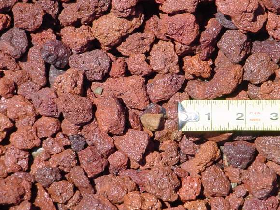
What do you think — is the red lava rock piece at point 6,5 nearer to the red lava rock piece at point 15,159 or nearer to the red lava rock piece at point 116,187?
the red lava rock piece at point 15,159

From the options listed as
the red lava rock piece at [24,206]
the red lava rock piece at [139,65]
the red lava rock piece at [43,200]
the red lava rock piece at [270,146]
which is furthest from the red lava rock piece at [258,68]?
the red lava rock piece at [24,206]

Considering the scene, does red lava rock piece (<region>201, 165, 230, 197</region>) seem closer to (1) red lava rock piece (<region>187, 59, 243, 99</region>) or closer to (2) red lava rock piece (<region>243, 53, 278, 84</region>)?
(1) red lava rock piece (<region>187, 59, 243, 99</region>)

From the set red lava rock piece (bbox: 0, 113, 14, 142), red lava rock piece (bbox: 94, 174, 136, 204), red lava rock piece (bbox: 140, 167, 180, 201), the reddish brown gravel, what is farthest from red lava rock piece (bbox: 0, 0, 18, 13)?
red lava rock piece (bbox: 140, 167, 180, 201)

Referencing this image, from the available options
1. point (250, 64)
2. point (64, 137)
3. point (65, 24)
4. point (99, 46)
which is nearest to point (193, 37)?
point (250, 64)

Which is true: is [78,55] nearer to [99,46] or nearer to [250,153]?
[99,46]

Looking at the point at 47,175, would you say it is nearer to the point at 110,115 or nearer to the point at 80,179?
the point at 80,179
